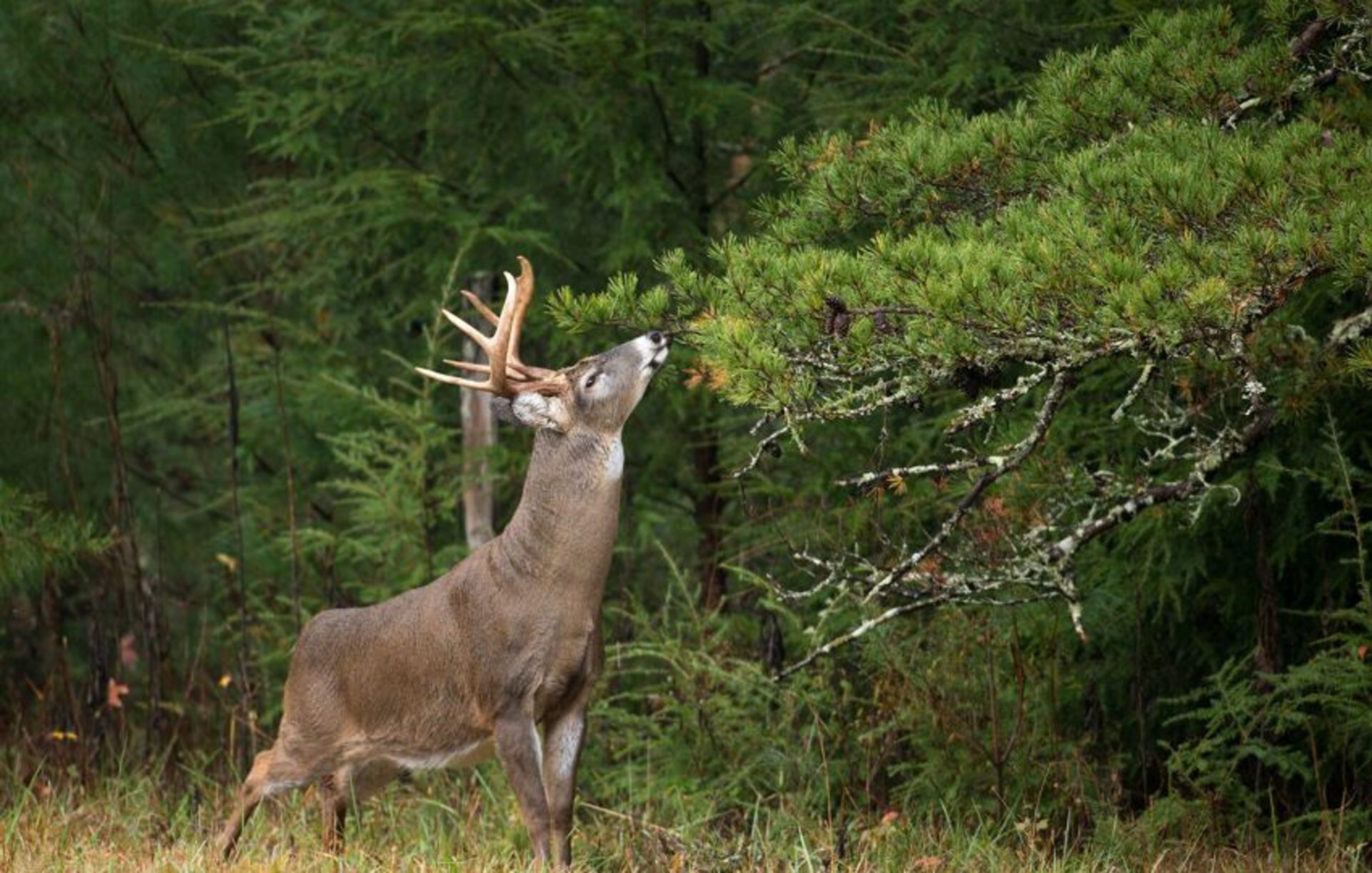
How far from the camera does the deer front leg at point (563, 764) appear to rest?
20.8ft

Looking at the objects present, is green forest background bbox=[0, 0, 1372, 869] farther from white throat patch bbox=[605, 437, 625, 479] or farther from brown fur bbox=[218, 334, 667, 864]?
white throat patch bbox=[605, 437, 625, 479]

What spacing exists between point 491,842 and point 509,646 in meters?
1.16

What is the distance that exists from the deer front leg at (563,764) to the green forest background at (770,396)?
293 mm

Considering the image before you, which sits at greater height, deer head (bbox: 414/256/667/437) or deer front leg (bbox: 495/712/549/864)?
deer head (bbox: 414/256/667/437)

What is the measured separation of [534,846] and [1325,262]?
2.89 meters

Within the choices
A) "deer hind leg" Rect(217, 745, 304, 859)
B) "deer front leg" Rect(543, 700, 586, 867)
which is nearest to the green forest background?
"deer hind leg" Rect(217, 745, 304, 859)

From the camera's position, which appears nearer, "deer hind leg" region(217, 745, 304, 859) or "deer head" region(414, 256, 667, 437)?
"deer head" region(414, 256, 667, 437)

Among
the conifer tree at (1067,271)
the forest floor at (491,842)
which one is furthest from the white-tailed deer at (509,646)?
the conifer tree at (1067,271)

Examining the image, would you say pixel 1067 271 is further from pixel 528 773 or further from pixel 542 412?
pixel 528 773

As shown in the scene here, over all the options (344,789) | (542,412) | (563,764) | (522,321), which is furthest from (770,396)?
(344,789)

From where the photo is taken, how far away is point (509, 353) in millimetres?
6520

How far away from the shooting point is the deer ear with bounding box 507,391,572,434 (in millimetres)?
6492

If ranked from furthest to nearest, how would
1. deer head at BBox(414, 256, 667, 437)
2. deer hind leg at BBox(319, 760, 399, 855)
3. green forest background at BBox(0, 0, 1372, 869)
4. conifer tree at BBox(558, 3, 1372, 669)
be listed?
deer hind leg at BBox(319, 760, 399, 855), deer head at BBox(414, 256, 667, 437), green forest background at BBox(0, 0, 1372, 869), conifer tree at BBox(558, 3, 1372, 669)

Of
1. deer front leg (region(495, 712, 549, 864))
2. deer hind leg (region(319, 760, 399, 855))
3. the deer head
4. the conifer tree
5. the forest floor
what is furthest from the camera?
deer hind leg (region(319, 760, 399, 855))
